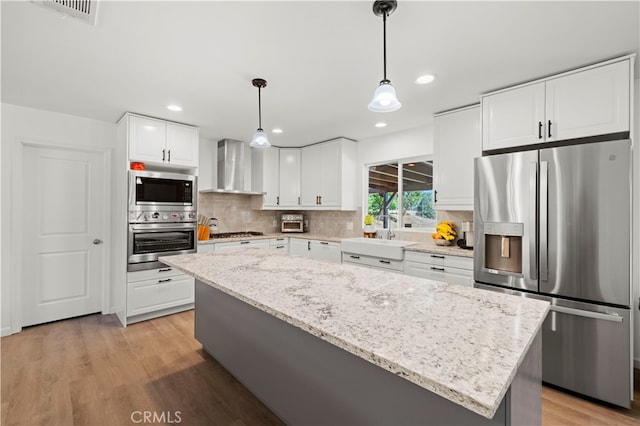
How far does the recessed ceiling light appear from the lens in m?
2.40

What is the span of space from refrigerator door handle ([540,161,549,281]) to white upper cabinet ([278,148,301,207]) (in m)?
3.49

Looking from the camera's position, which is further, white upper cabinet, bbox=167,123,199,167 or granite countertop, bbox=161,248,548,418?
white upper cabinet, bbox=167,123,199,167

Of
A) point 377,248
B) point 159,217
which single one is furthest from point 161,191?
point 377,248

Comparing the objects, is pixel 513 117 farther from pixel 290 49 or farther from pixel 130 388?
pixel 130 388

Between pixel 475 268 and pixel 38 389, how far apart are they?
352 centimetres

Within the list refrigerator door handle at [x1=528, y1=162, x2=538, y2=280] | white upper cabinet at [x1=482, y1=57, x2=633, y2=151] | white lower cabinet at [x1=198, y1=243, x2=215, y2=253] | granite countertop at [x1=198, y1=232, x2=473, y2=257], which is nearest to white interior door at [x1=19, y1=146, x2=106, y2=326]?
white lower cabinet at [x1=198, y1=243, x2=215, y2=253]

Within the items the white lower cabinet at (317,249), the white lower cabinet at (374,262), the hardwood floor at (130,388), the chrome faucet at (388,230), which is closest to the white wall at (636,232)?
the hardwood floor at (130,388)

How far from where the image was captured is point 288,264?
2098 mm

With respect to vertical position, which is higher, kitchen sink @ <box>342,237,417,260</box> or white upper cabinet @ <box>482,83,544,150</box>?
white upper cabinet @ <box>482,83,544,150</box>

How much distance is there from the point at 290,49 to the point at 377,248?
7.85 feet

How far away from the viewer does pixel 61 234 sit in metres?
3.42

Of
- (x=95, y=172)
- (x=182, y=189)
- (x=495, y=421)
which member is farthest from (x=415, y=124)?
(x=95, y=172)

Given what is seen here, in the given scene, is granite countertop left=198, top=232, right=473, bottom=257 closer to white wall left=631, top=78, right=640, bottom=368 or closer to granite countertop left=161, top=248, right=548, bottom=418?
white wall left=631, top=78, right=640, bottom=368

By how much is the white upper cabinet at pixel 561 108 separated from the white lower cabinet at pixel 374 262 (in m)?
1.55
